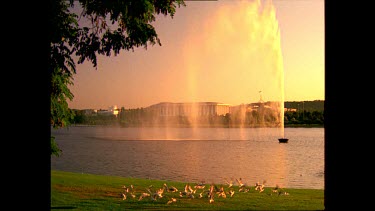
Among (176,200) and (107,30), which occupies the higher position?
(107,30)

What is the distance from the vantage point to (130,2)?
6.49 meters

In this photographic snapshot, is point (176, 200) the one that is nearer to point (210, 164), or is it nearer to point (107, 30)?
point (107, 30)

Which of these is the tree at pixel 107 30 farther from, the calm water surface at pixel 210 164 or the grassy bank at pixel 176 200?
the calm water surface at pixel 210 164

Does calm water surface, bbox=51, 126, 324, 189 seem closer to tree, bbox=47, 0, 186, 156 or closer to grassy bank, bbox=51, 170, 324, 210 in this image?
grassy bank, bbox=51, 170, 324, 210

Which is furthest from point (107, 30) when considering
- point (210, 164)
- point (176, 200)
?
point (210, 164)

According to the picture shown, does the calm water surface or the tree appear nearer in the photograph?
the tree

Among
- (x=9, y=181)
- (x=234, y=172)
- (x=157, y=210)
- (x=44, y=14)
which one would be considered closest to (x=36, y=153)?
(x=9, y=181)

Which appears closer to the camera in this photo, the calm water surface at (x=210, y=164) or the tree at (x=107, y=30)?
the tree at (x=107, y=30)

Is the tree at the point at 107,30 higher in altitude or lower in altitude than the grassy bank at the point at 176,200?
higher

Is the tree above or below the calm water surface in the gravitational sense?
above

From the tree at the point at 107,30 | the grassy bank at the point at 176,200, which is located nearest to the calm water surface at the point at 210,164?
the grassy bank at the point at 176,200

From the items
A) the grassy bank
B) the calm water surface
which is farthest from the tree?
the calm water surface
